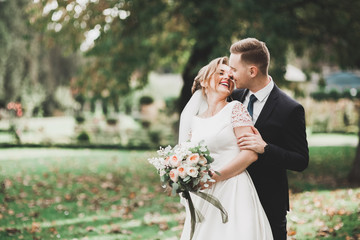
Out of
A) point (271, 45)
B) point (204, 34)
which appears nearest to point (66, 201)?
point (204, 34)

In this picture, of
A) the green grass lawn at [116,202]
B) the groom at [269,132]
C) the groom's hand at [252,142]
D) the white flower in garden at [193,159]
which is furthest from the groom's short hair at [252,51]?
the green grass lawn at [116,202]

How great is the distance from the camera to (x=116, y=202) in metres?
8.68

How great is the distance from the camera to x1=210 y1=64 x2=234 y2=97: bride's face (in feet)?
10.8

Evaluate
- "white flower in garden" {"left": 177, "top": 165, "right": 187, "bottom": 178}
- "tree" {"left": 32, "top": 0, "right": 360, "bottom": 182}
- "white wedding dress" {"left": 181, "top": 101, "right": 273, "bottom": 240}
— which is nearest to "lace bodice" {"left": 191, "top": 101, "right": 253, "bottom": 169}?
"white wedding dress" {"left": 181, "top": 101, "right": 273, "bottom": 240}

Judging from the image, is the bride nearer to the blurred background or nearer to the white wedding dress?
the white wedding dress

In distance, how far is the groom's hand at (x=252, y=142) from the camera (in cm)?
304

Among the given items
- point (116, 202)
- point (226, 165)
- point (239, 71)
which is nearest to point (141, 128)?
point (116, 202)

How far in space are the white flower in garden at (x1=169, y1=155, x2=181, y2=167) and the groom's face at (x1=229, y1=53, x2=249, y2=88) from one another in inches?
30.8

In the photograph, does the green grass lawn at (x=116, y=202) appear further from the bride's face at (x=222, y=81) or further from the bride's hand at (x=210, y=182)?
the bride's face at (x=222, y=81)

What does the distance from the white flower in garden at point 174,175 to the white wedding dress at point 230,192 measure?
0.37m

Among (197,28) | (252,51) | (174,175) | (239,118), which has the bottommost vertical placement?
(174,175)

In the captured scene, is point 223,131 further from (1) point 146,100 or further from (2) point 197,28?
(1) point 146,100

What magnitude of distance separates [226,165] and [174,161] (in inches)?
16.1

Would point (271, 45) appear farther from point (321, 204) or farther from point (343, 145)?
point (343, 145)
